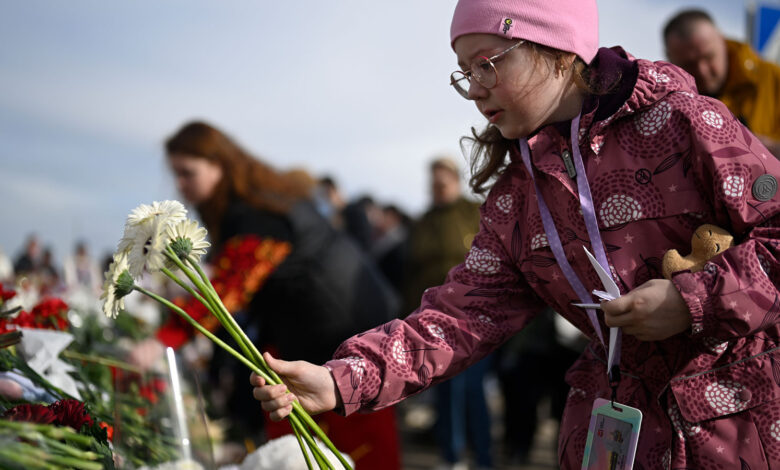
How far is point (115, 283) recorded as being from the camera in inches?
49.6

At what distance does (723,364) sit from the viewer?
1455 mm

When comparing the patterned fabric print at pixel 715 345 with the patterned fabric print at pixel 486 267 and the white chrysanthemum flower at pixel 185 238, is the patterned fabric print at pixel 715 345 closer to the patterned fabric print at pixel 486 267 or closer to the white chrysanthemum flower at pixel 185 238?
the patterned fabric print at pixel 486 267

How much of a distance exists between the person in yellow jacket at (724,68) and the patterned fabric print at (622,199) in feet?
5.99

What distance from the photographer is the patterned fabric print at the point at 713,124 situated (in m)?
1.46

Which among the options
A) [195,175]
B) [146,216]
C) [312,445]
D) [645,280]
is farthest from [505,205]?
[195,175]

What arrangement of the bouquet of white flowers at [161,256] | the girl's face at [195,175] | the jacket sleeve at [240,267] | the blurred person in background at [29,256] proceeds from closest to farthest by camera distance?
the bouquet of white flowers at [161,256] < the jacket sleeve at [240,267] < the girl's face at [195,175] < the blurred person in background at [29,256]

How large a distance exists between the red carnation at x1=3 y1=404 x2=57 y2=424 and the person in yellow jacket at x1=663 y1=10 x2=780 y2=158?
275cm

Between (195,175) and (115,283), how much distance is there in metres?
2.48

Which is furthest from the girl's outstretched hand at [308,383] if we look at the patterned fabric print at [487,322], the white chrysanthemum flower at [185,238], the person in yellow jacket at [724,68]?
the person in yellow jacket at [724,68]

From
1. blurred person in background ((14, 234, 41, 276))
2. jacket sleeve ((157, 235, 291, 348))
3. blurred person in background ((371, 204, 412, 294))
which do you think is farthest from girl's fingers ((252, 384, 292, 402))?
blurred person in background ((14, 234, 41, 276))

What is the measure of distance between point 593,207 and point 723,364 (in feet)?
1.21

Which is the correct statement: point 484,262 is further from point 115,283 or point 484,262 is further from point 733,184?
point 115,283

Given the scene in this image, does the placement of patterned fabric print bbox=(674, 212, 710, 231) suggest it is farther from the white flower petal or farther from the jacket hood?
the white flower petal

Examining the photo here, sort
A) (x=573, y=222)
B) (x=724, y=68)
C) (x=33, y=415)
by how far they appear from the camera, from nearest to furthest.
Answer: (x=33, y=415) < (x=573, y=222) < (x=724, y=68)
